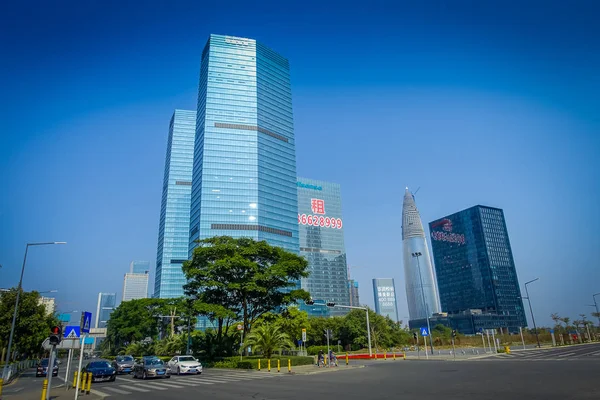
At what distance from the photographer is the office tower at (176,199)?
16675cm

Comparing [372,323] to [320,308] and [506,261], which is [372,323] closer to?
[320,308]

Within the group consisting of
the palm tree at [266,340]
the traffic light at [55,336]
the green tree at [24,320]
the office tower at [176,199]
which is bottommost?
the palm tree at [266,340]

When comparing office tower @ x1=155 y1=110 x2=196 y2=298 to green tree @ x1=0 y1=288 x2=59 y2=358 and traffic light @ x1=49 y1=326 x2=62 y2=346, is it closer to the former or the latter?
green tree @ x1=0 y1=288 x2=59 y2=358

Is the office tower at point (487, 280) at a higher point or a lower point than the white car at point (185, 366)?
higher

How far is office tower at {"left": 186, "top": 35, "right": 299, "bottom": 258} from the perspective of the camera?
427 ft

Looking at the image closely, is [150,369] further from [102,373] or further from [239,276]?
[239,276]

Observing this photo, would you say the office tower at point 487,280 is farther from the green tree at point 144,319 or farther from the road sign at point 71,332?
the road sign at point 71,332

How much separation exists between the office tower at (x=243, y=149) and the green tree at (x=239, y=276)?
255ft

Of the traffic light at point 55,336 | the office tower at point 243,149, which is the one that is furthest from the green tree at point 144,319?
the traffic light at point 55,336

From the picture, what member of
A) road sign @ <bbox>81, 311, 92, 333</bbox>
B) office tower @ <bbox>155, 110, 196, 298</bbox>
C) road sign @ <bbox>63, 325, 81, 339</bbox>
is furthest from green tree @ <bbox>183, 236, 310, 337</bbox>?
office tower @ <bbox>155, 110, 196, 298</bbox>

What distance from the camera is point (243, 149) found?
138 metres

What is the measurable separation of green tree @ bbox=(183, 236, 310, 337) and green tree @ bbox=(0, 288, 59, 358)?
21250mm

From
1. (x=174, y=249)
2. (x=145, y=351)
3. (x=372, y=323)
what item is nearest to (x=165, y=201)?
(x=174, y=249)

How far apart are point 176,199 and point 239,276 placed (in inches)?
5798
